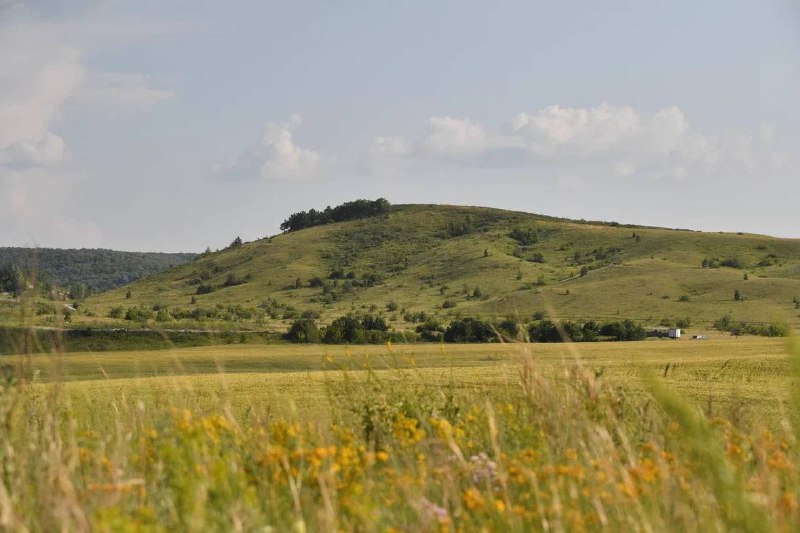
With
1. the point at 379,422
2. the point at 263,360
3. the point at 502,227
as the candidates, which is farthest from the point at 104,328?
the point at 502,227

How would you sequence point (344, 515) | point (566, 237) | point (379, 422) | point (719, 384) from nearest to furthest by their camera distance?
point (344, 515) < point (379, 422) < point (719, 384) < point (566, 237)

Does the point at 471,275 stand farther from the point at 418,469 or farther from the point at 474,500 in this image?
the point at 474,500

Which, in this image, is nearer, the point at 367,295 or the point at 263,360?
the point at 263,360

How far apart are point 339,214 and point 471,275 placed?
51.1 metres

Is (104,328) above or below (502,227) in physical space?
below

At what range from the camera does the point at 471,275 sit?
106 metres

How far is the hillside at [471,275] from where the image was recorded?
77000 mm

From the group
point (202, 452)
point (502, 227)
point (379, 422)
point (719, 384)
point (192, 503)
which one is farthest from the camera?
point (502, 227)

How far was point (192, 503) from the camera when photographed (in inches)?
171

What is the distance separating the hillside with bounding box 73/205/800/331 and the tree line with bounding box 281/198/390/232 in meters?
2.89

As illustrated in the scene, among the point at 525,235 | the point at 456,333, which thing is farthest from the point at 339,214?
the point at 456,333

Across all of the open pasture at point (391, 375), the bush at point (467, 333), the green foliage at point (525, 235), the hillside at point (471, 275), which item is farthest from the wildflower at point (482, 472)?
the green foliage at point (525, 235)

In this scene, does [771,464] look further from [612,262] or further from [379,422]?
[612,262]

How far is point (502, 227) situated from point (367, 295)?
33.1m
